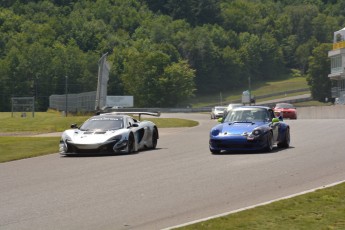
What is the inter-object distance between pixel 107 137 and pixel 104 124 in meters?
1.19

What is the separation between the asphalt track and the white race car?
0.67 meters

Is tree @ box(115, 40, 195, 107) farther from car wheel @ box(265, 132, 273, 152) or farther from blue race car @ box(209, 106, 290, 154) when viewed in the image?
car wheel @ box(265, 132, 273, 152)

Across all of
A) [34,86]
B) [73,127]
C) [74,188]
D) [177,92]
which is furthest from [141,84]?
[74,188]

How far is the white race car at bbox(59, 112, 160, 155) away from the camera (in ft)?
78.8

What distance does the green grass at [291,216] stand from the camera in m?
10.4

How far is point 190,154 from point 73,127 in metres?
4.27

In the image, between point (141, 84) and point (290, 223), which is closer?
point (290, 223)

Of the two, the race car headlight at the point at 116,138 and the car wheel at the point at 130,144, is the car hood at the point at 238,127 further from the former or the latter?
the race car headlight at the point at 116,138

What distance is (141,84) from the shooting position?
159 m

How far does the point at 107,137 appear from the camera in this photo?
2425 centimetres

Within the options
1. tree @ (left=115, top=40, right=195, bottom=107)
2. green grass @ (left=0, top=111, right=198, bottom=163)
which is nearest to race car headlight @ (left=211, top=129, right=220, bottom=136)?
green grass @ (left=0, top=111, right=198, bottom=163)

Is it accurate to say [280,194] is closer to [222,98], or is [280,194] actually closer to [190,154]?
[190,154]

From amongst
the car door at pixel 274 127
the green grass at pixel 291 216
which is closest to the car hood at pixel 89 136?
the car door at pixel 274 127

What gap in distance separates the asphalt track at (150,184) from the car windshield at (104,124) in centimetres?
167
